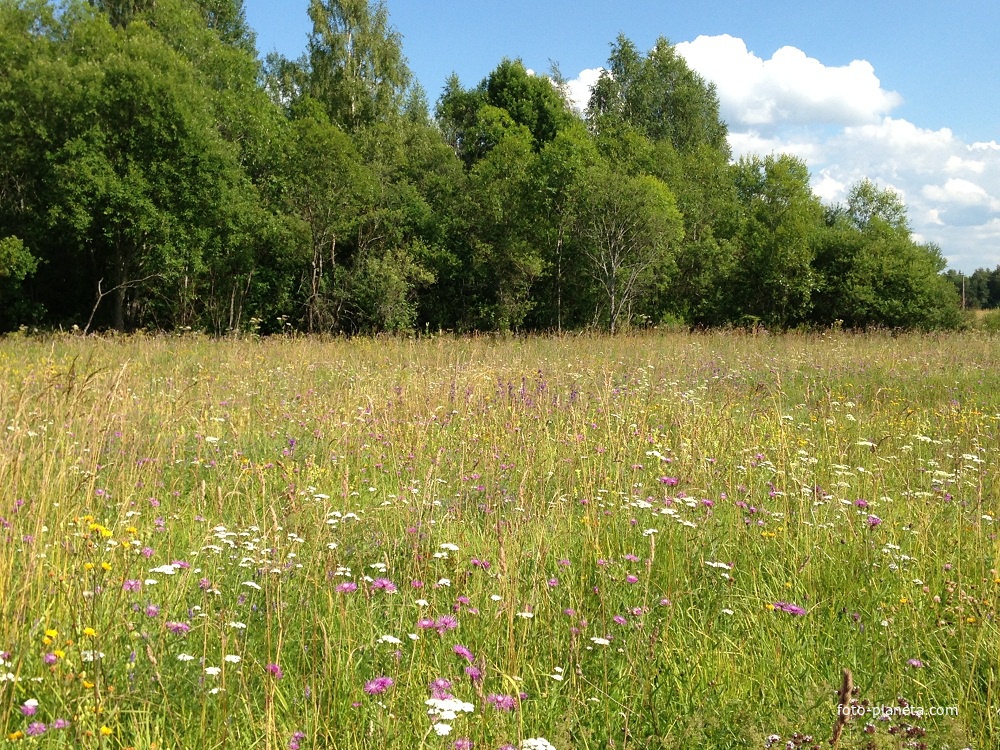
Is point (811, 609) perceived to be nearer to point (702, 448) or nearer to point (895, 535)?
point (895, 535)

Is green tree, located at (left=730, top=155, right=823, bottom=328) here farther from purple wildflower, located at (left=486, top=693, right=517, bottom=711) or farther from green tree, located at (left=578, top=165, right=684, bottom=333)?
purple wildflower, located at (left=486, top=693, right=517, bottom=711)

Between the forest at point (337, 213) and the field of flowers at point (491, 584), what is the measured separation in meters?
13.7

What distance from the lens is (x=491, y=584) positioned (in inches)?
110

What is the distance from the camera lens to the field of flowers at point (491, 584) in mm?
1963

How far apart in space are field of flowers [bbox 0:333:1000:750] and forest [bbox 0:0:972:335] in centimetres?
1372

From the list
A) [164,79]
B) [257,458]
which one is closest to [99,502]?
[257,458]

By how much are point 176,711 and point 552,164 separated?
21.4 meters

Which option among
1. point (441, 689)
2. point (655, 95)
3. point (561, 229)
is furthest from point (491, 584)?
point (655, 95)

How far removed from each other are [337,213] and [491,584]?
2155 cm

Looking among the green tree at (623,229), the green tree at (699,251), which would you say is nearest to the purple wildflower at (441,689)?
the green tree at (623,229)

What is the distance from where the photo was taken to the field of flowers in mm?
1963

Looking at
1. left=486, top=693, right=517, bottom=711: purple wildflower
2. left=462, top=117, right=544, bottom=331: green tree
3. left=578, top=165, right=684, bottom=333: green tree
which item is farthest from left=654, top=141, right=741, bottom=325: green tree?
left=486, top=693, right=517, bottom=711: purple wildflower

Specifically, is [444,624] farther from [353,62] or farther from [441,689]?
[353,62]

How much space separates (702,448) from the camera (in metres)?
4.62
